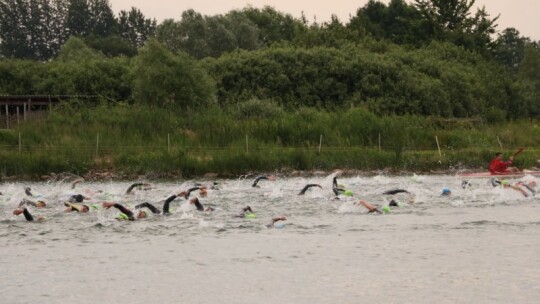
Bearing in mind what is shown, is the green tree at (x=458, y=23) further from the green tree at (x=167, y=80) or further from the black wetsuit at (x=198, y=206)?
the black wetsuit at (x=198, y=206)

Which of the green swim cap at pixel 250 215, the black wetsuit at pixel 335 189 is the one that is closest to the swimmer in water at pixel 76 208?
the green swim cap at pixel 250 215

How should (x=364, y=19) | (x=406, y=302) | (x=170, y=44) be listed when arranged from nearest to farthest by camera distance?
(x=406, y=302) → (x=170, y=44) → (x=364, y=19)

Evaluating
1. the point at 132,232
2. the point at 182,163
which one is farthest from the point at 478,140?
the point at 132,232

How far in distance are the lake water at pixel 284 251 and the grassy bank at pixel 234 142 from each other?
13.6 m

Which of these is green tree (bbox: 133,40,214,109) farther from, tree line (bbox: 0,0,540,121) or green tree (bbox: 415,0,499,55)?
green tree (bbox: 415,0,499,55)

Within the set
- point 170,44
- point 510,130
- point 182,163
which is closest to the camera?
point 182,163

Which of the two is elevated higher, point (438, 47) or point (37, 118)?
point (438, 47)

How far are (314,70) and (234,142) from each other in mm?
22575

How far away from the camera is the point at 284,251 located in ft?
83.7

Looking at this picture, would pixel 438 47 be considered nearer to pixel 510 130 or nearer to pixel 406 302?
pixel 510 130

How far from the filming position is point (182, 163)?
5141 centimetres

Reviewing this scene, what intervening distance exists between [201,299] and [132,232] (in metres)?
9.64

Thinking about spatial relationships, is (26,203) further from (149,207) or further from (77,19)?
(77,19)

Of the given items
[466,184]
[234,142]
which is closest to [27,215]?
[466,184]
